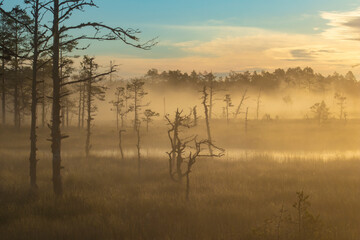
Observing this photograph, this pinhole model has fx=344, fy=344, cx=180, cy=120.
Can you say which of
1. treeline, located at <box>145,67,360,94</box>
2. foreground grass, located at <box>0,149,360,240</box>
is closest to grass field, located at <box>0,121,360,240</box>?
foreground grass, located at <box>0,149,360,240</box>

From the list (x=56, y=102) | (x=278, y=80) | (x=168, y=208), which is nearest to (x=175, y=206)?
(x=168, y=208)

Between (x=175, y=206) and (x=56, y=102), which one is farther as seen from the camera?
(x=56, y=102)

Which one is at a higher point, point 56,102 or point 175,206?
point 56,102

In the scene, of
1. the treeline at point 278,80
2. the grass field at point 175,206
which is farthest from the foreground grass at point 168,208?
the treeline at point 278,80

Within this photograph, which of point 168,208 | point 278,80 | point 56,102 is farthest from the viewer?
point 278,80

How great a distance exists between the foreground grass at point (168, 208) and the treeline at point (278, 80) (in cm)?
8760

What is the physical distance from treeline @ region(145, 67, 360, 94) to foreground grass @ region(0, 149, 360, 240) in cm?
8760

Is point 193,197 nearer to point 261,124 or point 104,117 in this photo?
point 261,124

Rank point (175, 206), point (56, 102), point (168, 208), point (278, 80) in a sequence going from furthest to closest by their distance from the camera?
point (278, 80) → point (56, 102) → point (175, 206) → point (168, 208)

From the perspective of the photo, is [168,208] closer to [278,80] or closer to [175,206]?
[175,206]

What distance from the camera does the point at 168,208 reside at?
981cm

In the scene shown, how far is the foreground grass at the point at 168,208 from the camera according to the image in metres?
7.54

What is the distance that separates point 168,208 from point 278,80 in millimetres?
110591

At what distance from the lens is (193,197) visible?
11.8 metres
